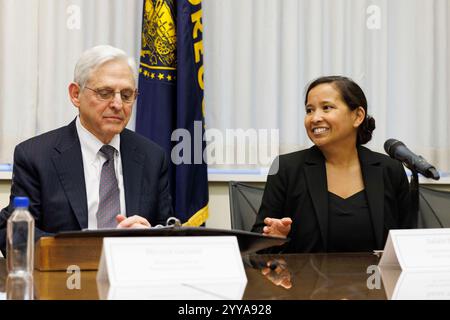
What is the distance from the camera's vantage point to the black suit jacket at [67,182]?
2256mm

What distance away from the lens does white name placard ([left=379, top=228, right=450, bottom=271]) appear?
178 centimetres

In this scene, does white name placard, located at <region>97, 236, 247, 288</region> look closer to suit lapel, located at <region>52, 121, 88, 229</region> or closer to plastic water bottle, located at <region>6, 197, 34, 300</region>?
plastic water bottle, located at <region>6, 197, 34, 300</region>

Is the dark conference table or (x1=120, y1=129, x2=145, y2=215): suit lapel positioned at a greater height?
(x1=120, y1=129, x2=145, y2=215): suit lapel

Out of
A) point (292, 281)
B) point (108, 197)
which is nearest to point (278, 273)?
point (292, 281)

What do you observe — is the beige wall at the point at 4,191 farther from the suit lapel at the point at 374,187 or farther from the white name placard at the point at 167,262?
the white name placard at the point at 167,262

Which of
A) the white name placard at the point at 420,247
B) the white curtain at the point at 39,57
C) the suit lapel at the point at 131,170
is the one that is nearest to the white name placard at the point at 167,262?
the white name placard at the point at 420,247

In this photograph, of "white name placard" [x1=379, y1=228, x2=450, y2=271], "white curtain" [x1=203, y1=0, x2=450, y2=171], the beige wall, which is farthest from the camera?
"white curtain" [x1=203, y1=0, x2=450, y2=171]

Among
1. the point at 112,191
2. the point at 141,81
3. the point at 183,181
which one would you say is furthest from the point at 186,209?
the point at 112,191

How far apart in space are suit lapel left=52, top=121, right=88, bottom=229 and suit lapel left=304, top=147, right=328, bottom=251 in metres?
0.91

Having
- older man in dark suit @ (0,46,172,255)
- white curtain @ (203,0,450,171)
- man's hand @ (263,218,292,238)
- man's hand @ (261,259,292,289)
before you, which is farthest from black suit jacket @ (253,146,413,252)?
white curtain @ (203,0,450,171)

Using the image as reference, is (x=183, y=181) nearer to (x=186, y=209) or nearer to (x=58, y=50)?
(x=186, y=209)

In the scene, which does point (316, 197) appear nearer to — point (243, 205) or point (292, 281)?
point (243, 205)

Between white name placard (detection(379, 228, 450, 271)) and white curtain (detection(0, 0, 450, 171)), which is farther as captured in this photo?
white curtain (detection(0, 0, 450, 171))

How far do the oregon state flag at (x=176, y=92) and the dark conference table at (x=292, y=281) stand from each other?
150cm
